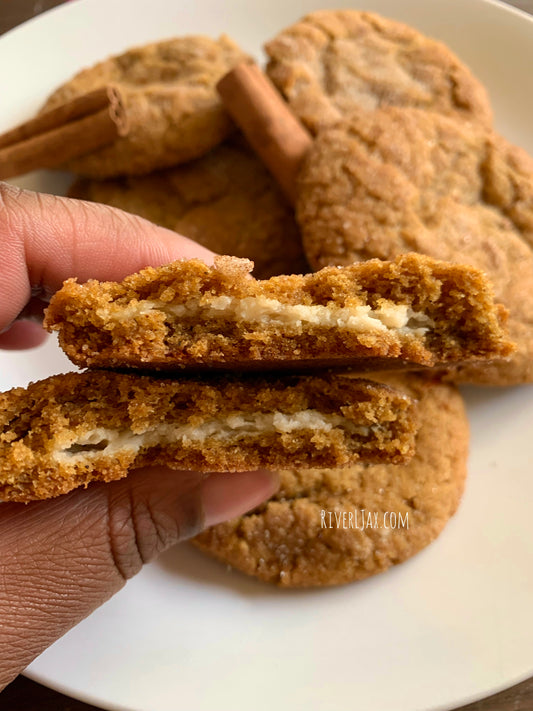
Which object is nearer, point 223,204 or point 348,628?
point 348,628

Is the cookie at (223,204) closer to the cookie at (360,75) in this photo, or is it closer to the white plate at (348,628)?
the cookie at (360,75)

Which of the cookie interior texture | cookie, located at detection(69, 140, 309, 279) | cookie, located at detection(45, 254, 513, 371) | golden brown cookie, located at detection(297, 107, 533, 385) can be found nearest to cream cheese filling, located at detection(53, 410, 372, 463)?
the cookie interior texture

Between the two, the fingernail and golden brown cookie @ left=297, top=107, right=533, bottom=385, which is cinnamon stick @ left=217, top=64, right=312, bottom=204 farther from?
the fingernail

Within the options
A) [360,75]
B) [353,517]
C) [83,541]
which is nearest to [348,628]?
[353,517]

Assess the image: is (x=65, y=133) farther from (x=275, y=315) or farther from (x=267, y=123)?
(x=275, y=315)

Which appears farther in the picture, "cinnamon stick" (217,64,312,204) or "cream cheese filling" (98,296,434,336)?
"cinnamon stick" (217,64,312,204)

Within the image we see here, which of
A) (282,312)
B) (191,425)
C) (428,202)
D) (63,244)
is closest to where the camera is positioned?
(282,312)

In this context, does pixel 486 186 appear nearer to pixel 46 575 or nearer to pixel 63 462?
pixel 63 462
